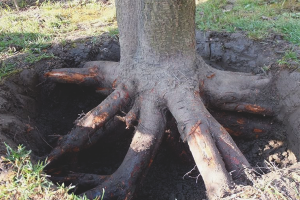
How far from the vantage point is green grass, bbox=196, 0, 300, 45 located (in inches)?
144

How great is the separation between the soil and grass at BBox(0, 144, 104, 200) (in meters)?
0.55

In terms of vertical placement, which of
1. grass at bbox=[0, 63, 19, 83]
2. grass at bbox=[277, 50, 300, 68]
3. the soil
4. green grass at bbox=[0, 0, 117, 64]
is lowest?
the soil

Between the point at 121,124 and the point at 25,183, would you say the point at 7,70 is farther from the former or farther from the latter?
the point at 25,183

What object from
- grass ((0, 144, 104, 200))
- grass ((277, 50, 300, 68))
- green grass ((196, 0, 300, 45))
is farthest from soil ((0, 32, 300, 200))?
grass ((0, 144, 104, 200))

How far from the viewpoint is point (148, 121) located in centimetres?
276

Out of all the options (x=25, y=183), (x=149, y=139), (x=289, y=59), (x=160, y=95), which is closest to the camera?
(x=25, y=183)

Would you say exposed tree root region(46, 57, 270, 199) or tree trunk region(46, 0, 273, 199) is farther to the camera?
tree trunk region(46, 0, 273, 199)

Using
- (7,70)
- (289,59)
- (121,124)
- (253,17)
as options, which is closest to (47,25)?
(7,70)

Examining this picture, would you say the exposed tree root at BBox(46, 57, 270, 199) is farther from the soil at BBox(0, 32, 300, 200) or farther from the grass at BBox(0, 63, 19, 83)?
the grass at BBox(0, 63, 19, 83)

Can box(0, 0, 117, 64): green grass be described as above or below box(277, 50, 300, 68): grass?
above

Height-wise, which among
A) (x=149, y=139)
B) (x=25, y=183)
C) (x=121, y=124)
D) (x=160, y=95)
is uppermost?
(x=160, y=95)

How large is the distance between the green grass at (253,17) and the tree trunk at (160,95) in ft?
2.75

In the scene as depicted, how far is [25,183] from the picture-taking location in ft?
6.38

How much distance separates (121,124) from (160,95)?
0.68m
